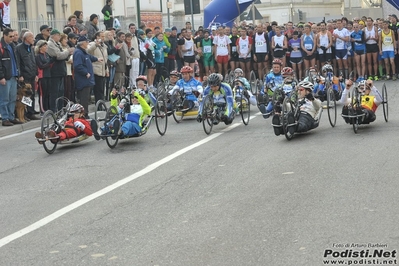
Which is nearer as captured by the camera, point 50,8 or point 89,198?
point 89,198

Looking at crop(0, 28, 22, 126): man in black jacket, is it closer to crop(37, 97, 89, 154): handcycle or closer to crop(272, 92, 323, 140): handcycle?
crop(37, 97, 89, 154): handcycle

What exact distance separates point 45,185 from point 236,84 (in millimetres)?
7644

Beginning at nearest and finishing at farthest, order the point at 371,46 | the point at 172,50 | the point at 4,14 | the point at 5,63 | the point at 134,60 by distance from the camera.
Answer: the point at 5,63 → the point at 4,14 → the point at 134,60 → the point at 371,46 → the point at 172,50

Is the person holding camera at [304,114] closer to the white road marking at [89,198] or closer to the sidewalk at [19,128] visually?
the white road marking at [89,198]

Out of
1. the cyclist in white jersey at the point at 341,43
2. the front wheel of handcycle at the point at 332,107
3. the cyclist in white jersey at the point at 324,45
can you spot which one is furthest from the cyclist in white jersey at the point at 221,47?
the front wheel of handcycle at the point at 332,107

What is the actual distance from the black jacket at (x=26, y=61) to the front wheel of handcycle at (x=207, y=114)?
4.64 m

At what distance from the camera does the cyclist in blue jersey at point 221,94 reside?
57.6 ft

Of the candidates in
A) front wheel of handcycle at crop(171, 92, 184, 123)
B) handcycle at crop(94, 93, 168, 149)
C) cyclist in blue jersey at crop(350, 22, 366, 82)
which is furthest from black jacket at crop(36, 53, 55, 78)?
cyclist in blue jersey at crop(350, 22, 366, 82)

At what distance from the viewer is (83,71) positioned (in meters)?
19.8

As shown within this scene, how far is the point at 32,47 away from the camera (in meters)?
20.2

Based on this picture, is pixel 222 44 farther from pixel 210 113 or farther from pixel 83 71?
pixel 210 113

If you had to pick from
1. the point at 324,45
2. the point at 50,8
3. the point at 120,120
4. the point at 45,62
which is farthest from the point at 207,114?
the point at 50,8

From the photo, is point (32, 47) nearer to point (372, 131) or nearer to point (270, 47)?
point (372, 131)

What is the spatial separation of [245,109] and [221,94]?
4.27 feet
